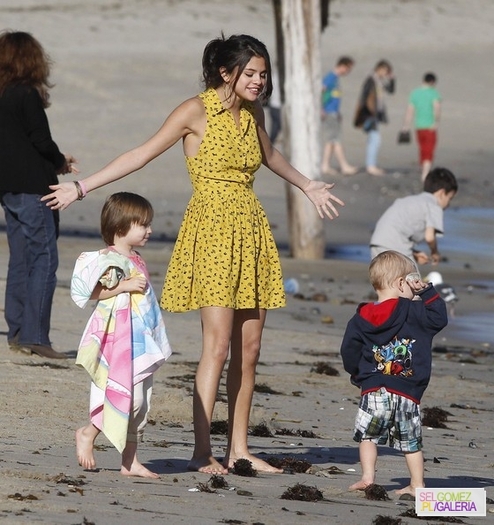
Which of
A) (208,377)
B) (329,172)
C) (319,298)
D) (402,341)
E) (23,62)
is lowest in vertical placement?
(208,377)

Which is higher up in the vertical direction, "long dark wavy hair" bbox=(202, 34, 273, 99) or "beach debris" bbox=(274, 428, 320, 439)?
"long dark wavy hair" bbox=(202, 34, 273, 99)

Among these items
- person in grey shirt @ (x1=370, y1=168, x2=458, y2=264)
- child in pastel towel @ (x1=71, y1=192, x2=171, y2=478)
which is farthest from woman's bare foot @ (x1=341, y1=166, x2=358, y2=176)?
child in pastel towel @ (x1=71, y1=192, x2=171, y2=478)

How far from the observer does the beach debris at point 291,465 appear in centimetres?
649

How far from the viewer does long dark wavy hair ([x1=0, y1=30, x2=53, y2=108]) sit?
29.4 feet

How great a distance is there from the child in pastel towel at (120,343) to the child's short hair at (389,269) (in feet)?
3.14

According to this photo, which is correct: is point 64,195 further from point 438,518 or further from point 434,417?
point 434,417

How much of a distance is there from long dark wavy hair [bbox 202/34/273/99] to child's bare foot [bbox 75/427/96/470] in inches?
66.0

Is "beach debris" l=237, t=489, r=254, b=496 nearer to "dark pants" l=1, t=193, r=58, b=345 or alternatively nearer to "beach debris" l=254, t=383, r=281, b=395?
"beach debris" l=254, t=383, r=281, b=395

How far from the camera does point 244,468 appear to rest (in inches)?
248

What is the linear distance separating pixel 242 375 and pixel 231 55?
1.43m

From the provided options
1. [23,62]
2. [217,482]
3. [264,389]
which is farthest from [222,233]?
[23,62]

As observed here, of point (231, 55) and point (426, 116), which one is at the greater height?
point (426, 116)

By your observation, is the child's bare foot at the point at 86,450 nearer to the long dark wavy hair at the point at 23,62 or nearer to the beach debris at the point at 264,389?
the beach debris at the point at 264,389

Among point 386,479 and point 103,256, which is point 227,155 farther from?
point 386,479
